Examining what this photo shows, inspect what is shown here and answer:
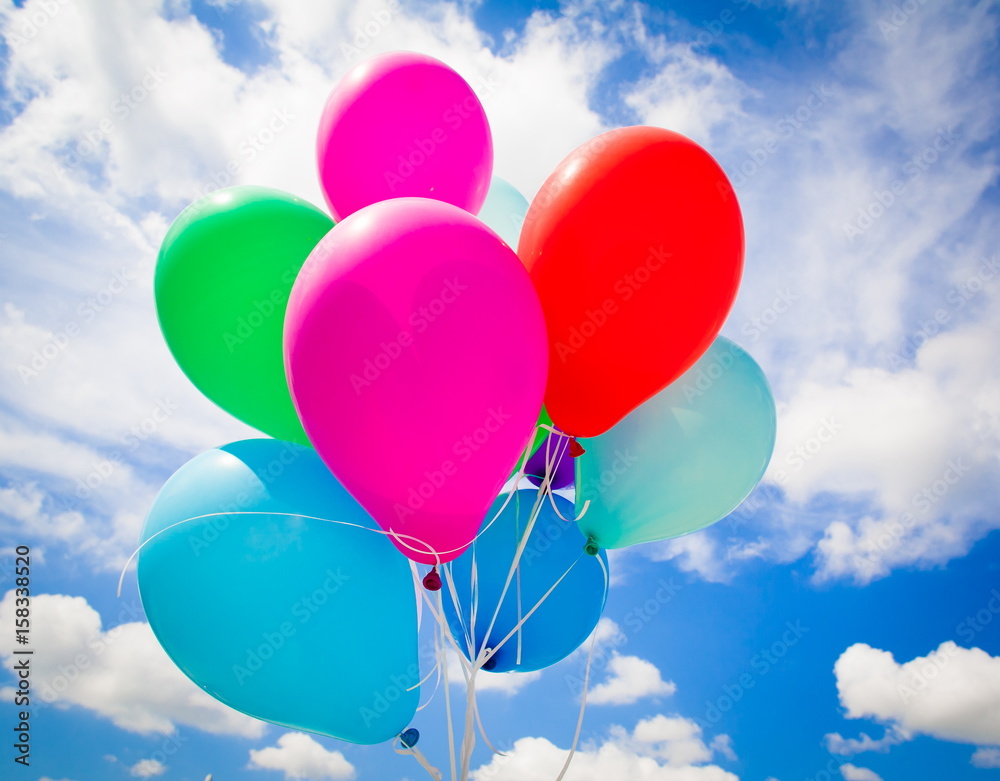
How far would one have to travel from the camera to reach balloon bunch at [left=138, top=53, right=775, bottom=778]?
2.13 meters

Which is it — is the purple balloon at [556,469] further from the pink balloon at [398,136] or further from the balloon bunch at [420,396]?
the pink balloon at [398,136]

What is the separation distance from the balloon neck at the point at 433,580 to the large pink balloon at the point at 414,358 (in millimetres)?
252

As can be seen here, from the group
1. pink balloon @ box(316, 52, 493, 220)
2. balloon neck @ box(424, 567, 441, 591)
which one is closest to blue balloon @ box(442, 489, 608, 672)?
balloon neck @ box(424, 567, 441, 591)

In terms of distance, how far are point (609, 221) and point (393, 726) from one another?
225 cm

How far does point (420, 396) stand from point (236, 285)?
1.18 metres

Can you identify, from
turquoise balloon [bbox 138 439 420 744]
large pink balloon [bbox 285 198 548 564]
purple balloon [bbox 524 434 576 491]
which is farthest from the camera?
purple balloon [bbox 524 434 576 491]

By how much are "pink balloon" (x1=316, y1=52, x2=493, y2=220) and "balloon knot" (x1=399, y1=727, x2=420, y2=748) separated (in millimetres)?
2385

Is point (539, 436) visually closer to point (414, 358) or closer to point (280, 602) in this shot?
point (414, 358)

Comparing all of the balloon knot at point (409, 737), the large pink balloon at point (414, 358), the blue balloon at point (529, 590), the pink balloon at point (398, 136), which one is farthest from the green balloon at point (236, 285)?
the balloon knot at point (409, 737)

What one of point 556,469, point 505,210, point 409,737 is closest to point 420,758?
point 409,737

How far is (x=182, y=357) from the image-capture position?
9.48 feet

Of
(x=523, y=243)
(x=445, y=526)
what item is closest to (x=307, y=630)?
(x=445, y=526)

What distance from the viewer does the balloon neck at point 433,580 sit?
2.48 metres

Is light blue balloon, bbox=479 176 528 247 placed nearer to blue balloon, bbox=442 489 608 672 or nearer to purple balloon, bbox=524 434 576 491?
purple balloon, bbox=524 434 576 491
